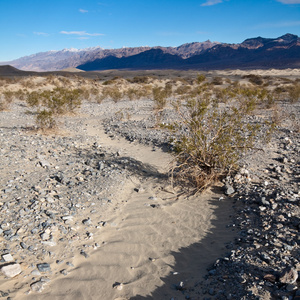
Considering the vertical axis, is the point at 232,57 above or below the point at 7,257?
above

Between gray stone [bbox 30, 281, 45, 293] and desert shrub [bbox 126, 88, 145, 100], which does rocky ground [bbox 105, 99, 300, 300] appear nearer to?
gray stone [bbox 30, 281, 45, 293]

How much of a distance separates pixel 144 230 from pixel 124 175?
2.08m

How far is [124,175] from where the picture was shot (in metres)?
6.19

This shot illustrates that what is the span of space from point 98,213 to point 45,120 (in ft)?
21.8

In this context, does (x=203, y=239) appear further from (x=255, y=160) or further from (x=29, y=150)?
(x=29, y=150)

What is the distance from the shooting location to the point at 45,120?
9.99 metres

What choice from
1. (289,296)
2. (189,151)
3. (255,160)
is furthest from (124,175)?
(289,296)

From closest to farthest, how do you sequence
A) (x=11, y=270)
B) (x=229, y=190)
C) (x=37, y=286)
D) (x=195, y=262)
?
1. (x=37, y=286)
2. (x=11, y=270)
3. (x=195, y=262)
4. (x=229, y=190)

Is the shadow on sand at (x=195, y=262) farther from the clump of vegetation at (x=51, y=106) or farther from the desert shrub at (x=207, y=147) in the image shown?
the clump of vegetation at (x=51, y=106)

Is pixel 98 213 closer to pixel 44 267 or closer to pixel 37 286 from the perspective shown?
pixel 44 267

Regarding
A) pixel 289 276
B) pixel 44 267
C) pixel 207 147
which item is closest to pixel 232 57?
pixel 207 147

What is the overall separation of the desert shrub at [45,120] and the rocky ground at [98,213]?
1377 mm

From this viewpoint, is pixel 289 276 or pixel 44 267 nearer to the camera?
pixel 289 276

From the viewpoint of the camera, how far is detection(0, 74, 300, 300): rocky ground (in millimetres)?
2906
